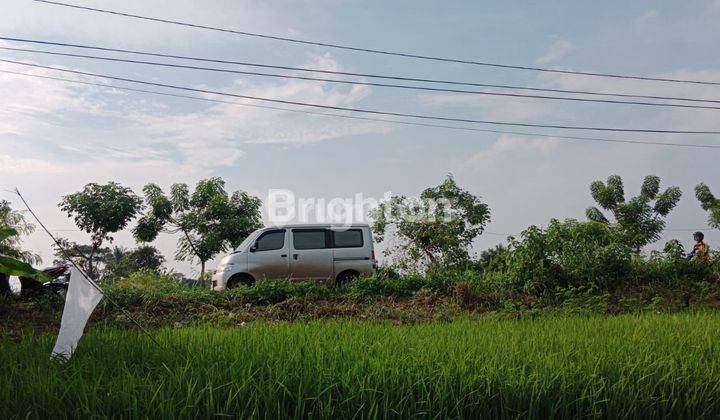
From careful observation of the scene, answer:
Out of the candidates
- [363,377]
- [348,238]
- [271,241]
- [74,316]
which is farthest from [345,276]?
[363,377]

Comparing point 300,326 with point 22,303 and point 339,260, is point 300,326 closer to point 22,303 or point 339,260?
point 22,303

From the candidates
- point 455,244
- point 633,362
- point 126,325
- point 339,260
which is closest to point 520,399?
point 633,362

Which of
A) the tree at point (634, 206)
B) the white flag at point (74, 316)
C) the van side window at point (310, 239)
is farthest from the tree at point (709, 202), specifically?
the white flag at point (74, 316)

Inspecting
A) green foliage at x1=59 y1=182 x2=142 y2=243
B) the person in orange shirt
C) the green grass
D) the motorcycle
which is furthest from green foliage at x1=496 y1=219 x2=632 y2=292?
green foliage at x1=59 y1=182 x2=142 y2=243

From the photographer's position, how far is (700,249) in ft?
46.6

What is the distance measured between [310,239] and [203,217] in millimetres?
11064

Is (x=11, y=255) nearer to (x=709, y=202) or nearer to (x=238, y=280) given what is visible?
(x=238, y=280)

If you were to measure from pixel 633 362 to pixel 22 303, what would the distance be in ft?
32.0

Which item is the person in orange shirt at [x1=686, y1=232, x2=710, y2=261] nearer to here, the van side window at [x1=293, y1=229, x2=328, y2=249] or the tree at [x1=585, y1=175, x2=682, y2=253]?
the van side window at [x1=293, y1=229, x2=328, y2=249]

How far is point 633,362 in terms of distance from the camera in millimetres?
5113

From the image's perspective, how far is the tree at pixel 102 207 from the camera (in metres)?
25.0

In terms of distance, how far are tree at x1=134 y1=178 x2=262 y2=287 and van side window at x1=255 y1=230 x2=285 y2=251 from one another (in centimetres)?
932

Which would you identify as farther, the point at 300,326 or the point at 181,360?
the point at 300,326

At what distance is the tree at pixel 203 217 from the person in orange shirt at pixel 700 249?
15.6 metres
